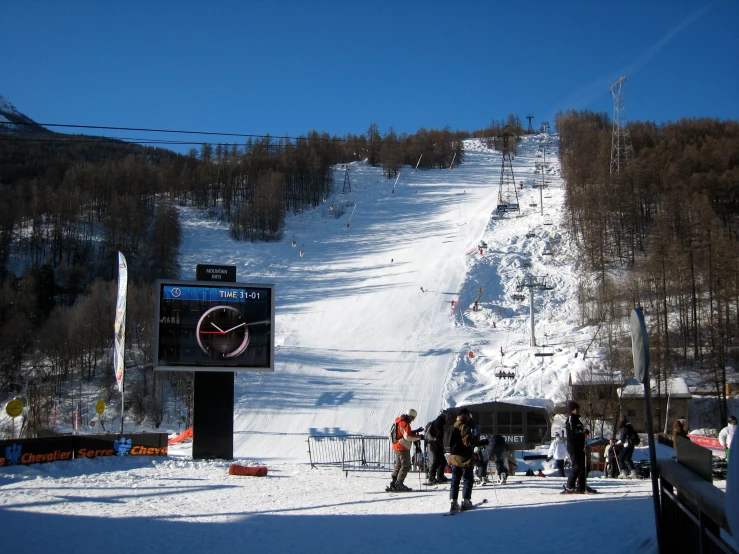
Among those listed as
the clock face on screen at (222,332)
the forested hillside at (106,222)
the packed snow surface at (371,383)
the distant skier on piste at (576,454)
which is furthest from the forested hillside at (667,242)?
the distant skier on piste at (576,454)

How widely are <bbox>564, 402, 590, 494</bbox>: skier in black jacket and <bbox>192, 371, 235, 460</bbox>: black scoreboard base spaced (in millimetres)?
11677

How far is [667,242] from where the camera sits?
5050cm

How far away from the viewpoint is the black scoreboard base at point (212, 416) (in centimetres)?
1942

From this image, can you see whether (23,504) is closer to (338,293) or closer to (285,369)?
(285,369)

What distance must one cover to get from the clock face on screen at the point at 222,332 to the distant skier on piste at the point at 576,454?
38.0ft

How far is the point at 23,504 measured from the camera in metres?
10.0

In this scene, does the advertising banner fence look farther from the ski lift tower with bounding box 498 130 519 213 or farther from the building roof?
the ski lift tower with bounding box 498 130 519 213

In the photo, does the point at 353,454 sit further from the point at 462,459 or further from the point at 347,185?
the point at 347,185

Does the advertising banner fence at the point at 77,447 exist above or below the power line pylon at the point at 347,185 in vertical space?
below

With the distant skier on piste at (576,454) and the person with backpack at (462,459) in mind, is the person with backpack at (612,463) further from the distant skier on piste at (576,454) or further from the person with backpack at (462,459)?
the person with backpack at (462,459)

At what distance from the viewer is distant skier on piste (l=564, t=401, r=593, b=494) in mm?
10297

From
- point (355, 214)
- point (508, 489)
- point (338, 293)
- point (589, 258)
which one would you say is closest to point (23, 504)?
point (508, 489)

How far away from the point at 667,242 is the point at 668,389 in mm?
17408

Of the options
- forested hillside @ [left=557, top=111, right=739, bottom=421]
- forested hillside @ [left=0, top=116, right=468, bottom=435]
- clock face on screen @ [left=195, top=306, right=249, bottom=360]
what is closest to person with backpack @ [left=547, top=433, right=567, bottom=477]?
clock face on screen @ [left=195, top=306, right=249, bottom=360]
